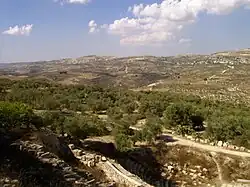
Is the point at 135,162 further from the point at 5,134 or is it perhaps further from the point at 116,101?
the point at 116,101

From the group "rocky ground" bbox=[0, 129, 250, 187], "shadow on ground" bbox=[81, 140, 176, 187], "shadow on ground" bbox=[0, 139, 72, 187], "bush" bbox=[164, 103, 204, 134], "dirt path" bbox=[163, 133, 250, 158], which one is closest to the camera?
"shadow on ground" bbox=[0, 139, 72, 187]

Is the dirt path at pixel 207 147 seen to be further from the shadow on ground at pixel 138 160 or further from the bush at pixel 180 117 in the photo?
the bush at pixel 180 117

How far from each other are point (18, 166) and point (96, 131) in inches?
785

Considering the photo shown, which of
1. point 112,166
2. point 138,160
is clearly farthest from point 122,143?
point 112,166

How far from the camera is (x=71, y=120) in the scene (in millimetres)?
36781

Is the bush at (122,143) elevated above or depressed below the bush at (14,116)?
below

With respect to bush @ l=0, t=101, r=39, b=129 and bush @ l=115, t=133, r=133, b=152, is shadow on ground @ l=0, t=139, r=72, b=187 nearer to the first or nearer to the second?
bush @ l=0, t=101, r=39, b=129

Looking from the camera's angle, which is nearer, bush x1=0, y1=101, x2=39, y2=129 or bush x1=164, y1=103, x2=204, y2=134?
bush x1=0, y1=101, x2=39, y2=129

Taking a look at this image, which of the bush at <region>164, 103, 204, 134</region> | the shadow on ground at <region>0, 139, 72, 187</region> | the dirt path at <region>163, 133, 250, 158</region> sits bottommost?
the dirt path at <region>163, 133, 250, 158</region>

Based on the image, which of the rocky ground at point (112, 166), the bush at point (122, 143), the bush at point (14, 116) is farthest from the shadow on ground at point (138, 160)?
the bush at point (14, 116)

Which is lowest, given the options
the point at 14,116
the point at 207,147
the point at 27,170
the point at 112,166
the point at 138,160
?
the point at 138,160

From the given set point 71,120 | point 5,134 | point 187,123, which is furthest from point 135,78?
point 5,134

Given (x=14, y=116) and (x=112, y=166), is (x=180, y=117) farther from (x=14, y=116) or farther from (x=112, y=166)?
(x=14, y=116)

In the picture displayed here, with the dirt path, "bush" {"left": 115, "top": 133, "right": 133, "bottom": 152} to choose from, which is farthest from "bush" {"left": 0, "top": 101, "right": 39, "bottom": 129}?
the dirt path
